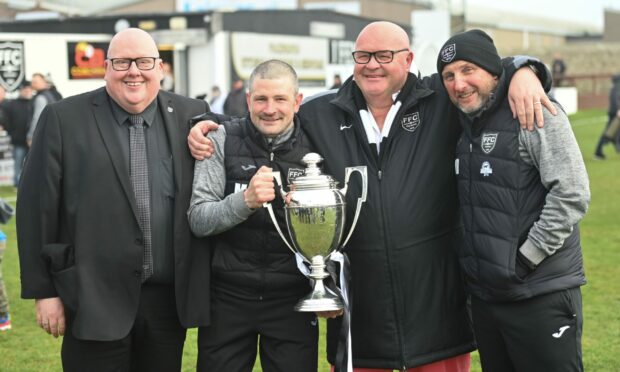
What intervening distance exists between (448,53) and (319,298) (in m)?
1.16

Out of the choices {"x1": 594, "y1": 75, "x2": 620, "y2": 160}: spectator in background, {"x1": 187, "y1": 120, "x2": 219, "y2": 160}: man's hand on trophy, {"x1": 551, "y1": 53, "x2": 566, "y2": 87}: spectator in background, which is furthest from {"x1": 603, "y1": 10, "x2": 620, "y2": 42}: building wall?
{"x1": 187, "y1": 120, "x2": 219, "y2": 160}: man's hand on trophy

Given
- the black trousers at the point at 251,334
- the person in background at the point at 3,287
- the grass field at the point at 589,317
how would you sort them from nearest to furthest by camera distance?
the black trousers at the point at 251,334 → the grass field at the point at 589,317 → the person in background at the point at 3,287

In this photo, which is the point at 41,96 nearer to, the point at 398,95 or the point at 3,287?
the point at 3,287

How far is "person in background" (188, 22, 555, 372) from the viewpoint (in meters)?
4.11

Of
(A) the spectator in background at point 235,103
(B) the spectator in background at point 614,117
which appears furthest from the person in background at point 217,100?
(B) the spectator in background at point 614,117

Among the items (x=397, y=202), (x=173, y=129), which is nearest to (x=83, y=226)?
(x=173, y=129)

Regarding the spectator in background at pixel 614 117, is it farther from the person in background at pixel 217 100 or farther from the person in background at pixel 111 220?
the person in background at pixel 111 220

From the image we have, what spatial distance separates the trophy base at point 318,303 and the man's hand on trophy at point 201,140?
75 centimetres

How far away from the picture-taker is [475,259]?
Answer: 3.95 metres

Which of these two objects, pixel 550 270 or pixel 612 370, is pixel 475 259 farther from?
pixel 612 370

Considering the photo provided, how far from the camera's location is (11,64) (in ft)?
67.3

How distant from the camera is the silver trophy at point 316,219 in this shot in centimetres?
384

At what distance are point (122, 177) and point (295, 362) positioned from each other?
1.10 metres

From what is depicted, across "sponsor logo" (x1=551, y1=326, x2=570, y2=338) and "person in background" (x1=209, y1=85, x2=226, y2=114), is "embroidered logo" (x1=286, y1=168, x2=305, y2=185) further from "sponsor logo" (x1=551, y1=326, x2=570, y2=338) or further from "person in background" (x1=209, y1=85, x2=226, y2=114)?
"person in background" (x1=209, y1=85, x2=226, y2=114)
